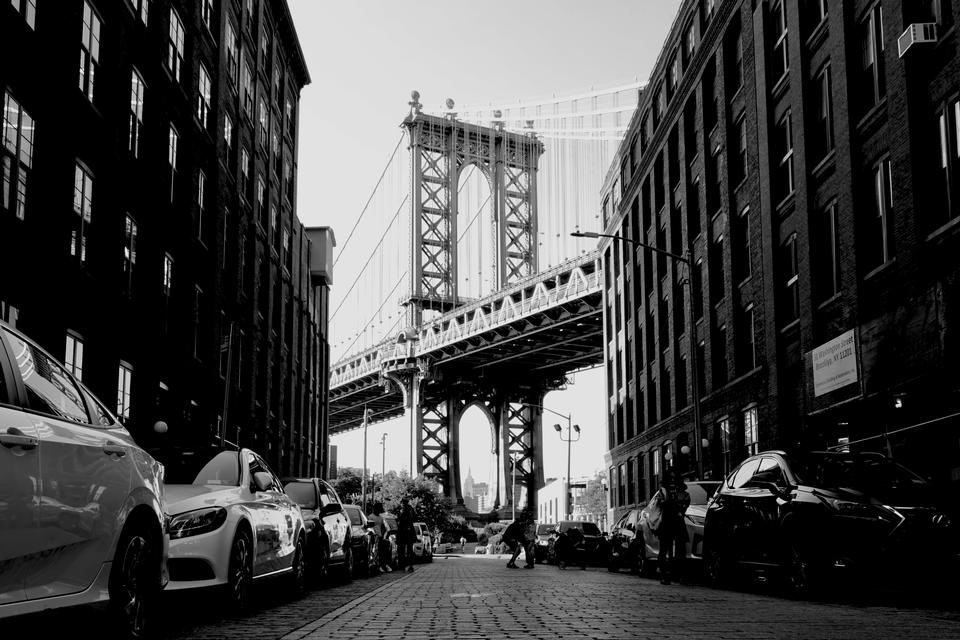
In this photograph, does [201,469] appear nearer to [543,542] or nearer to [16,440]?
[16,440]

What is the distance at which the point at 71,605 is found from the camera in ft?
17.9

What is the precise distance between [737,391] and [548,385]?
6719 centimetres

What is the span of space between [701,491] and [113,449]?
44.1 ft

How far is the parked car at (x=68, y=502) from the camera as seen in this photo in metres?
4.94

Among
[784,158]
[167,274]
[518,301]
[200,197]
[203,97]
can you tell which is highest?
[518,301]

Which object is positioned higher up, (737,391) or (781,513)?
(737,391)

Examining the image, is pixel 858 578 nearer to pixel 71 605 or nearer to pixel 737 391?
pixel 71 605

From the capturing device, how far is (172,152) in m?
27.2

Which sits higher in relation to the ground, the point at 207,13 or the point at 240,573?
the point at 207,13

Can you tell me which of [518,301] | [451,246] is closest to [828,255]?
[518,301]

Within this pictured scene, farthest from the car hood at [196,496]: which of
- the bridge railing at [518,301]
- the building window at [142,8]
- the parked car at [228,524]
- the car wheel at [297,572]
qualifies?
the bridge railing at [518,301]

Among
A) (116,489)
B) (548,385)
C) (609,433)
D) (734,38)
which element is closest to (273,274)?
(609,433)

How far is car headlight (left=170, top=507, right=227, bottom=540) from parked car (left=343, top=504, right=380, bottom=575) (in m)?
9.17

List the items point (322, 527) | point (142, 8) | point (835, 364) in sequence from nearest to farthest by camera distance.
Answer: point (322, 527) < point (835, 364) < point (142, 8)
